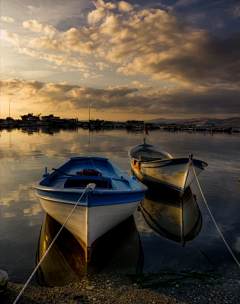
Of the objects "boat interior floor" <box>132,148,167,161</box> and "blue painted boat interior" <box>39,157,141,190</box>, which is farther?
"boat interior floor" <box>132,148,167,161</box>

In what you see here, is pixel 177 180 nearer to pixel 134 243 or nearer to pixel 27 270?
pixel 134 243

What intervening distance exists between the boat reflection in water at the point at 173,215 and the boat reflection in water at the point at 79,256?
1575 mm

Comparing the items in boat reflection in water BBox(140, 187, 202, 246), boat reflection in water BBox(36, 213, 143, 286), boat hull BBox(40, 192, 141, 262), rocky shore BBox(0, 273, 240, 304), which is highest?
boat hull BBox(40, 192, 141, 262)

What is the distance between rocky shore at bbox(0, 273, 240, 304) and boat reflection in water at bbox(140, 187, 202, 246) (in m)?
2.78

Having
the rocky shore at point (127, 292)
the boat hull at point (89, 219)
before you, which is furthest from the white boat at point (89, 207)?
the rocky shore at point (127, 292)

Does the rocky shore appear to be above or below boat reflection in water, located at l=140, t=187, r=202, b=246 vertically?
above

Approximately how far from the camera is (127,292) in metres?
5.88

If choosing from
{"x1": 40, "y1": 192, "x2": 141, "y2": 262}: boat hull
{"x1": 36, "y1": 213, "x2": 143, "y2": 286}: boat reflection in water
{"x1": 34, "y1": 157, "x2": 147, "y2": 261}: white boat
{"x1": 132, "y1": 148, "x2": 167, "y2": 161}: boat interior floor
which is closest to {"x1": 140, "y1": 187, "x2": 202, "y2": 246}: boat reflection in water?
{"x1": 36, "y1": 213, "x2": 143, "y2": 286}: boat reflection in water

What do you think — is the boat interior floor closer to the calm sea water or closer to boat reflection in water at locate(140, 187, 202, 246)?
boat reflection in water at locate(140, 187, 202, 246)

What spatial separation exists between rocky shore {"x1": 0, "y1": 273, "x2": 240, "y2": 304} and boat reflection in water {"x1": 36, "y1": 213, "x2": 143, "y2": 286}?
47cm

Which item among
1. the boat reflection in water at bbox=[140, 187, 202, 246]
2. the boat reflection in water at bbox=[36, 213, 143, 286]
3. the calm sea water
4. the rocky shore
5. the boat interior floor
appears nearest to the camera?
the rocky shore

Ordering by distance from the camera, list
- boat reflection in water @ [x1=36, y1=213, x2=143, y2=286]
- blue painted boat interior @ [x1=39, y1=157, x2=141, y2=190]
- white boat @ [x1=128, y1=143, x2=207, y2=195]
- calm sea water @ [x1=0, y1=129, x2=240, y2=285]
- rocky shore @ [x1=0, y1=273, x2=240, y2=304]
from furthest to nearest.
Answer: white boat @ [x1=128, y1=143, x2=207, y2=195] < blue painted boat interior @ [x1=39, y1=157, x2=141, y2=190] < calm sea water @ [x1=0, y1=129, x2=240, y2=285] < boat reflection in water @ [x1=36, y1=213, x2=143, y2=286] < rocky shore @ [x1=0, y1=273, x2=240, y2=304]

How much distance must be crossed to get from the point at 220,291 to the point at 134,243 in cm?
350

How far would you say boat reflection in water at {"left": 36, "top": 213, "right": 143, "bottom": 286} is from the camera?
679 cm
